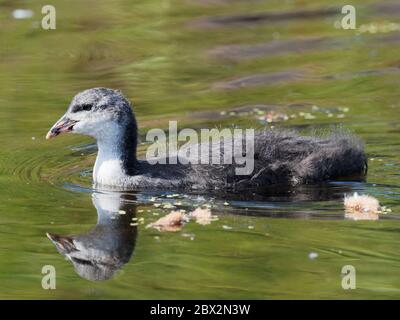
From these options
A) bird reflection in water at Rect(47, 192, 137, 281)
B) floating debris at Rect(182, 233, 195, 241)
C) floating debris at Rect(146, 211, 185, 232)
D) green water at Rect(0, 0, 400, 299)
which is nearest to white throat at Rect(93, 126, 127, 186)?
green water at Rect(0, 0, 400, 299)

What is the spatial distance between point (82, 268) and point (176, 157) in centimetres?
269

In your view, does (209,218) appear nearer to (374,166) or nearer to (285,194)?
(285,194)

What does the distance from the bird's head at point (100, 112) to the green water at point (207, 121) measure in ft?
1.91

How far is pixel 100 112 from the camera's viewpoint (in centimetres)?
1067

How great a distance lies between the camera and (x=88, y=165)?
37.8ft

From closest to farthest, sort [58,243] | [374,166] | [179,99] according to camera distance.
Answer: [58,243], [374,166], [179,99]

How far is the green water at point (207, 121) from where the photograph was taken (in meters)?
8.01

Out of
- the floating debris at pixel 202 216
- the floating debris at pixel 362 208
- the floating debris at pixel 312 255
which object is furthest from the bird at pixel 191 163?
the floating debris at pixel 312 255

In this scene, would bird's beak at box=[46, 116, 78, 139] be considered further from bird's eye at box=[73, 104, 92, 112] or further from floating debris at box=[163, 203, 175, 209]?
floating debris at box=[163, 203, 175, 209]

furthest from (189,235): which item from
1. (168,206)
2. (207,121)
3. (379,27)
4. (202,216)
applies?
(379,27)

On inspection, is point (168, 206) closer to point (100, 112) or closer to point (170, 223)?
point (170, 223)

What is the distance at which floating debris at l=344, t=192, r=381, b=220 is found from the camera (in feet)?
30.6
